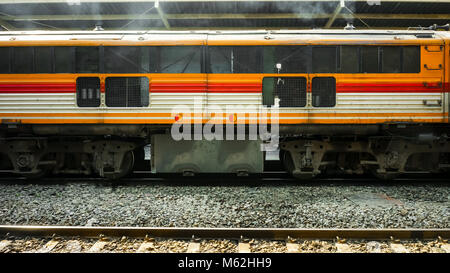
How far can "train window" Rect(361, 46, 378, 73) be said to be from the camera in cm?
620

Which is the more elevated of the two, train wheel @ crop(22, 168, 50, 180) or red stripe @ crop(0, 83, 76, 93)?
red stripe @ crop(0, 83, 76, 93)

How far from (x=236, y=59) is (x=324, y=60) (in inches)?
76.3

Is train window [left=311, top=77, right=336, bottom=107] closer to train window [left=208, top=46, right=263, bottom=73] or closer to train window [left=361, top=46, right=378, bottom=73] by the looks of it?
train window [left=361, top=46, right=378, bottom=73]

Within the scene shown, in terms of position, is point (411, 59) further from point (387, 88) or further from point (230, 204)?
point (230, 204)

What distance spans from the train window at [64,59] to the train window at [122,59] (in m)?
0.78

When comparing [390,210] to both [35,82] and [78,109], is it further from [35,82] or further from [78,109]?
[35,82]

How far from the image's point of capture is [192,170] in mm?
6375

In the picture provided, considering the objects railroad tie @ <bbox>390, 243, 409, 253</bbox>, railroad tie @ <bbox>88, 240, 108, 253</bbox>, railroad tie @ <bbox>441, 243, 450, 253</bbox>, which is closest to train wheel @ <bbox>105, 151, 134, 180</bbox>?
railroad tie @ <bbox>88, 240, 108, 253</bbox>

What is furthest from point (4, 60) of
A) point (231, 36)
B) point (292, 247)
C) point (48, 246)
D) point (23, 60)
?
point (292, 247)

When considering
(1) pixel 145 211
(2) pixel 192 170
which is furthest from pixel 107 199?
(2) pixel 192 170

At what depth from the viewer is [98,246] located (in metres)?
3.48

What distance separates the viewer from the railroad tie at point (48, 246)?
3.39 m

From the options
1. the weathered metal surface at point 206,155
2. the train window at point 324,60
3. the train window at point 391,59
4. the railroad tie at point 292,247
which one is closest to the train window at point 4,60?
the weathered metal surface at point 206,155

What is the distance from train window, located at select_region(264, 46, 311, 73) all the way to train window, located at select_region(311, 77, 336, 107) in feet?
1.24
